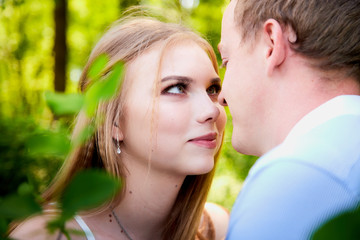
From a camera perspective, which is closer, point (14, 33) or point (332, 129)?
point (332, 129)

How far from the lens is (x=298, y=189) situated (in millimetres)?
1174

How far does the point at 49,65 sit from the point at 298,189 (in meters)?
16.1

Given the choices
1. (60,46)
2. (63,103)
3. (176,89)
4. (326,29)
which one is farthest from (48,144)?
(60,46)

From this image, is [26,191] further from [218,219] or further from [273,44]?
[218,219]

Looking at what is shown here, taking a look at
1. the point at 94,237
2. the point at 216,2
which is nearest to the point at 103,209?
the point at 94,237

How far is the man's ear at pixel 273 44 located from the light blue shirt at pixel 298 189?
56cm

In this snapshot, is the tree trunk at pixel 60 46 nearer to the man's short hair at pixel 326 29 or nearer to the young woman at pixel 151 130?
the young woman at pixel 151 130

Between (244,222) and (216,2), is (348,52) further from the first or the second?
(216,2)

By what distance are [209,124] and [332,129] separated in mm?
1122

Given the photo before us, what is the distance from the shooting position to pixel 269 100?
6.09 feet

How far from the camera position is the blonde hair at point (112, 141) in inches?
99.5

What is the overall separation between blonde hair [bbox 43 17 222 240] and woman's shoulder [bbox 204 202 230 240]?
267 millimetres

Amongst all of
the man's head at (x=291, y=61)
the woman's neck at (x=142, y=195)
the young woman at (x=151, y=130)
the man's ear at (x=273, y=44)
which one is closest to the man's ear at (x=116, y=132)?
the young woman at (x=151, y=130)

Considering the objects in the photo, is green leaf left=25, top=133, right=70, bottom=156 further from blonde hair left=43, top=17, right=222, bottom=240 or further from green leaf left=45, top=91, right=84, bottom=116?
blonde hair left=43, top=17, right=222, bottom=240
